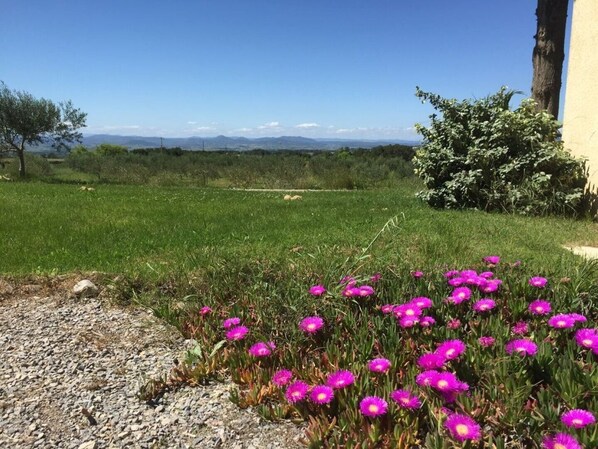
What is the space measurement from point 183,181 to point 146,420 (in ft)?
80.7

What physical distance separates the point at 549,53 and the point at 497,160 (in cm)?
265

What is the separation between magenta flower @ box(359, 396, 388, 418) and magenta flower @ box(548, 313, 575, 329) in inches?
39.2

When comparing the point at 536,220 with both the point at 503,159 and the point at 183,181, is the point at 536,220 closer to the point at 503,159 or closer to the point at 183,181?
the point at 503,159

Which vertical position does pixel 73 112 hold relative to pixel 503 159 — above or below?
above

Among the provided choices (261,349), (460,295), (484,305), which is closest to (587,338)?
(484,305)

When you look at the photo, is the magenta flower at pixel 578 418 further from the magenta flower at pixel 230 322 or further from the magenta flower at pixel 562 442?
the magenta flower at pixel 230 322

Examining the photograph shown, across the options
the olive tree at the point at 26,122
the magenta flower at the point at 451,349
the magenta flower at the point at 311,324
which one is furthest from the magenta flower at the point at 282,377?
the olive tree at the point at 26,122

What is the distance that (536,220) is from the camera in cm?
746

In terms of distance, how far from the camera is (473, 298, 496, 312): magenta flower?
8.23 feet

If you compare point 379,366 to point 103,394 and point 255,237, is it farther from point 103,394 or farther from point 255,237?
point 255,237

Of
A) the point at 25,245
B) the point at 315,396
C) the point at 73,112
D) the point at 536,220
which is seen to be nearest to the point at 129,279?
the point at 315,396

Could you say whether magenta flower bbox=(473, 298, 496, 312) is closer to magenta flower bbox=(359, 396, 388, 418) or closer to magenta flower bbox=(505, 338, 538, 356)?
magenta flower bbox=(505, 338, 538, 356)

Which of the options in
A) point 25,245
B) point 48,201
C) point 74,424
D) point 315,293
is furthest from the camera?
point 48,201

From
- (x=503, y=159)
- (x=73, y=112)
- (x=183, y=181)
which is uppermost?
(x=73, y=112)
